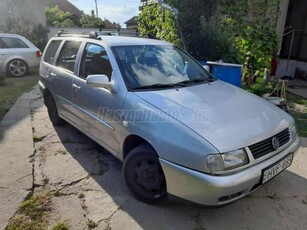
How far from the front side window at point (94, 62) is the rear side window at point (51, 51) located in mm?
1179

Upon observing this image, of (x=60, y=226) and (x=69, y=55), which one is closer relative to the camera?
(x=60, y=226)

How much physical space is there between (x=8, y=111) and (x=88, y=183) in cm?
355

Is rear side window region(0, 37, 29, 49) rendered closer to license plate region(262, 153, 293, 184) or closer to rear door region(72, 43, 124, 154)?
rear door region(72, 43, 124, 154)

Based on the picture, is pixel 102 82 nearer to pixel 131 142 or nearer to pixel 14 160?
pixel 131 142

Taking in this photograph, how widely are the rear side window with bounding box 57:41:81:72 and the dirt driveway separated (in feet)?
4.34

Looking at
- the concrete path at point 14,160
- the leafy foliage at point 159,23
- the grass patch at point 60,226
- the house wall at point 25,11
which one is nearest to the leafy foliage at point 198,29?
the leafy foliage at point 159,23

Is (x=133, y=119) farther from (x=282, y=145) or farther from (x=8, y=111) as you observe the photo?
(x=8, y=111)

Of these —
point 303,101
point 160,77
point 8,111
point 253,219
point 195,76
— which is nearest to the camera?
point 253,219

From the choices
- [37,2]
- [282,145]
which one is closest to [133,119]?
[282,145]

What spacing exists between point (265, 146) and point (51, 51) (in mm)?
3878

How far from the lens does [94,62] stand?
11.1 ft

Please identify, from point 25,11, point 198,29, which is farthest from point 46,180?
point 25,11

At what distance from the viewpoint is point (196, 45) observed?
22.7ft

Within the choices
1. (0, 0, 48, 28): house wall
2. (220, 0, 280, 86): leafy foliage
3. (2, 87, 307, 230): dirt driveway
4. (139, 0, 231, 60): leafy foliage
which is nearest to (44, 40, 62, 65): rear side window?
(2, 87, 307, 230): dirt driveway
